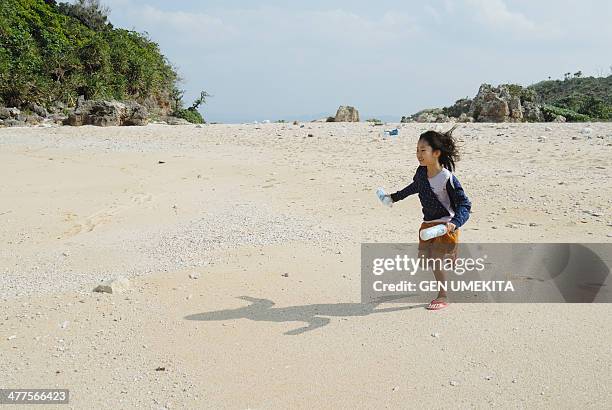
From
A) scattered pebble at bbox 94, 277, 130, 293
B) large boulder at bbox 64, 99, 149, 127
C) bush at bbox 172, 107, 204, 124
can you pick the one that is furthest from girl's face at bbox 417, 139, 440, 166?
bush at bbox 172, 107, 204, 124

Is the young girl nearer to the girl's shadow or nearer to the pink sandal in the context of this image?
the pink sandal

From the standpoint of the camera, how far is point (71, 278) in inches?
177

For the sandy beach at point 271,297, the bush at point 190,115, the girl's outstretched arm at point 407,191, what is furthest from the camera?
the bush at point 190,115

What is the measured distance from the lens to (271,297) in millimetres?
4016

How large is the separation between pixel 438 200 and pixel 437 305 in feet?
2.36

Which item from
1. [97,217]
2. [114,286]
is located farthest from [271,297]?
[97,217]

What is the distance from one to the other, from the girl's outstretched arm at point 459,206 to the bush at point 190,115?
24017 mm

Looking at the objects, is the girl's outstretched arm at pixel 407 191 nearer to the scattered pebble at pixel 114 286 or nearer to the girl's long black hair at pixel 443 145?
the girl's long black hair at pixel 443 145

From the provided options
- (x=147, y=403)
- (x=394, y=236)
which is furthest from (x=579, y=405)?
(x=394, y=236)

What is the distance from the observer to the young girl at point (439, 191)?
3631mm

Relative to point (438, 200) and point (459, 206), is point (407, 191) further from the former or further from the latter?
point (459, 206)

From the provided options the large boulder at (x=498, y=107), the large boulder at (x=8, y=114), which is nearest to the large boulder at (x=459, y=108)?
the large boulder at (x=498, y=107)

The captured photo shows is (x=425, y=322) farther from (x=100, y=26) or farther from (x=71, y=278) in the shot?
(x=100, y=26)

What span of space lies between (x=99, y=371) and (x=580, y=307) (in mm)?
3098
